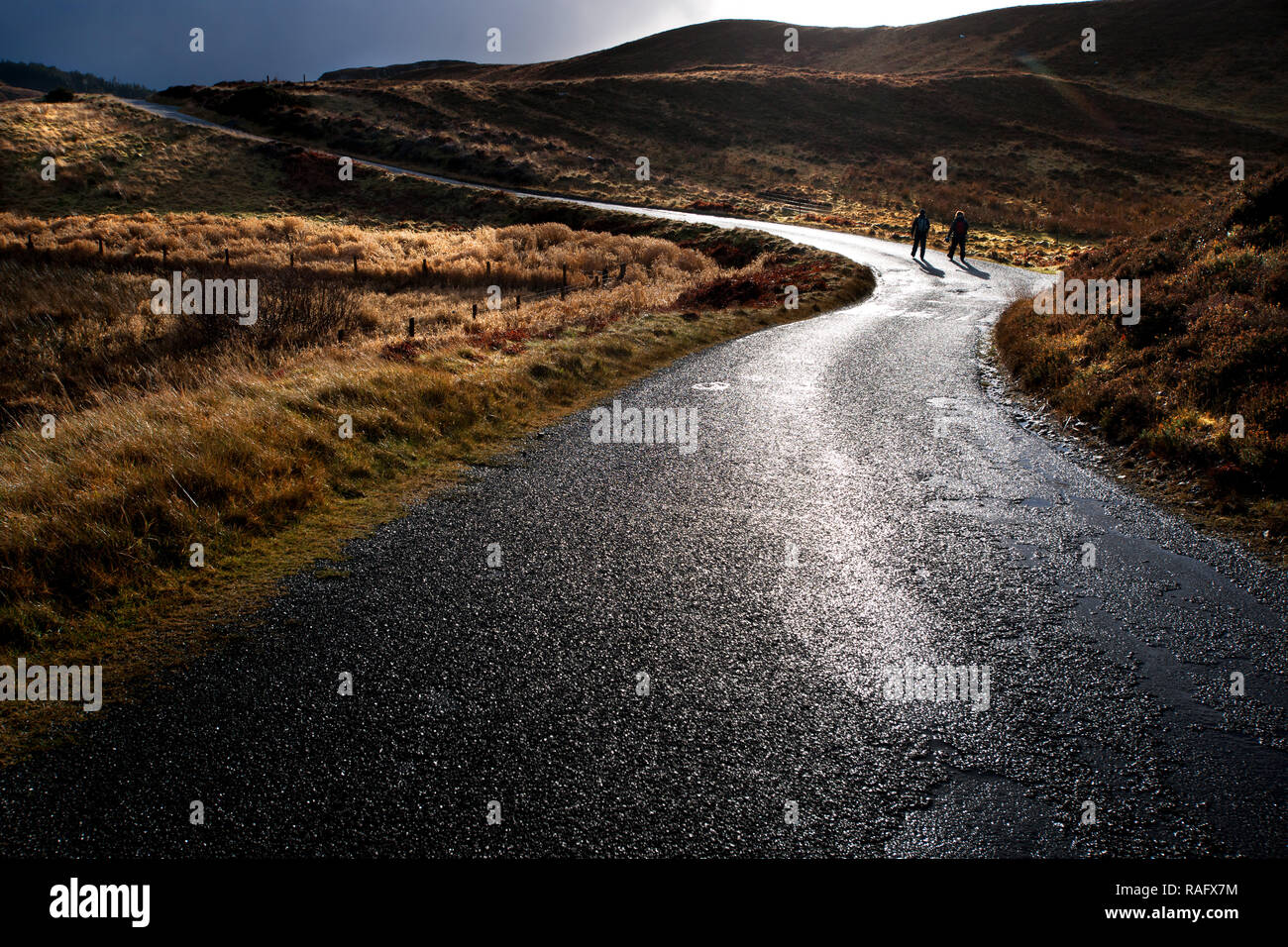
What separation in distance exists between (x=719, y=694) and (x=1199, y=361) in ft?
32.5

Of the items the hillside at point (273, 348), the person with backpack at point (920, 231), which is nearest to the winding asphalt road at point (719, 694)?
the hillside at point (273, 348)

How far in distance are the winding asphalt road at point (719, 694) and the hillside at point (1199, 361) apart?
48.7 inches

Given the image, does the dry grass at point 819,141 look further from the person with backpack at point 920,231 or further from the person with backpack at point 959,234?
the person with backpack at point 920,231

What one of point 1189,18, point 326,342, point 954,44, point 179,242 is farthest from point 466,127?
point 1189,18

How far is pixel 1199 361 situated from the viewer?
9.89 metres

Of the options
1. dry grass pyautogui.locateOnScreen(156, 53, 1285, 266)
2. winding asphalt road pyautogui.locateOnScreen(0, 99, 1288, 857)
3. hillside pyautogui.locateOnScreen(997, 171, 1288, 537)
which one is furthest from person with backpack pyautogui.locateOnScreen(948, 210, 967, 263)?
winding asphalt road pyautogui.locateOnScreen(0, 99, 1288, 857)

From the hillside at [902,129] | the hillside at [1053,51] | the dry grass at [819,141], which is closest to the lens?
the dry grass at [819,141]

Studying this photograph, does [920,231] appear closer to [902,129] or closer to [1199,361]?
[1199,361]

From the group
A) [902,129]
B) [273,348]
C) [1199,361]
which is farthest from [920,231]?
[902,129]

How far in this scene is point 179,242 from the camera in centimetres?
3009

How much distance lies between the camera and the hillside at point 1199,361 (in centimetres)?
780

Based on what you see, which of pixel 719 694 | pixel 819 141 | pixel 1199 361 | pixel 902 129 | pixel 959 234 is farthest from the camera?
pixel 902 129

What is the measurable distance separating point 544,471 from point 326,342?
11010 millimetres
